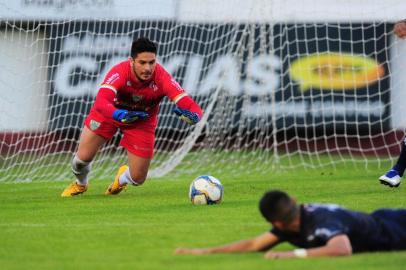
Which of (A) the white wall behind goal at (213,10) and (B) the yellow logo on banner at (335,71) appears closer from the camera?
(A) the white wall behind goal at (213,10)

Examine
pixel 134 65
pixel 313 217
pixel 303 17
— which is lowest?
pixel 313 217

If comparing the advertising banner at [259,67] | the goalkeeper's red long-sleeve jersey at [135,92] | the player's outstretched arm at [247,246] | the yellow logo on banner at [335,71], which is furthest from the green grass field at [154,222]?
the yellow logo on banner at [335,71]

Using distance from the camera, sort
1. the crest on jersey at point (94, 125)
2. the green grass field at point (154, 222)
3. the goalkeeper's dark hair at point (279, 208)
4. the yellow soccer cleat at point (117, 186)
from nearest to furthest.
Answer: the goalkeeper's dark hair at point (279, 208)
the green grass field at point (154, 222)
the crest on jersey at point (94, 125)
the yellow soccer cleat at point (117, 186)

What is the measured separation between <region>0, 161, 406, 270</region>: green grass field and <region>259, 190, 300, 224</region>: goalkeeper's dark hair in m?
0.33

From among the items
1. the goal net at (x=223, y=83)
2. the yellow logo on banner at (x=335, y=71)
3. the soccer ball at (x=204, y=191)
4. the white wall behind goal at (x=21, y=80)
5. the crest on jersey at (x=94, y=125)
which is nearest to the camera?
the soccer ball at (x=204, y=191)

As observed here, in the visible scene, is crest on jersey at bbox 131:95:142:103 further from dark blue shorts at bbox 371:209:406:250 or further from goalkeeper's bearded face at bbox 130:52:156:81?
dark blue shorts at bbox 371:209:406:250

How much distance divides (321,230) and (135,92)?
5.43 m

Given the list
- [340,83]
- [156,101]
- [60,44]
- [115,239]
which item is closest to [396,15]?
[340,83]

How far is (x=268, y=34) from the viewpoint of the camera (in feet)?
62.4

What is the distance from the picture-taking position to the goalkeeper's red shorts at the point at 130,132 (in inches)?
499

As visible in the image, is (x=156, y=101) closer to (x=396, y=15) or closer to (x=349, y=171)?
(x=349, y=171)

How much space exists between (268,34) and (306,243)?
1202cm

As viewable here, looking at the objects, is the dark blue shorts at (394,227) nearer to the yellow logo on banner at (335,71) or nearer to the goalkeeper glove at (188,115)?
the goalkeeper glove at (188,115)

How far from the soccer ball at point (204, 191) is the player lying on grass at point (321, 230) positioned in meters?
3.97
